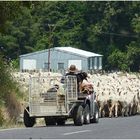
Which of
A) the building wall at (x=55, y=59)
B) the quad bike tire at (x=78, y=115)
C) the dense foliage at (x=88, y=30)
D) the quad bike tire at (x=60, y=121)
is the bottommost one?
the quad bike tire at (x=60, y=121)

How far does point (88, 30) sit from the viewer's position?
112125 millimetres

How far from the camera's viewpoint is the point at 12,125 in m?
24.9

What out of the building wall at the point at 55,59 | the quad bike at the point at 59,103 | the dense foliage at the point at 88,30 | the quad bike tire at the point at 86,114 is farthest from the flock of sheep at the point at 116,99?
the dense foliage at the point at 88,30

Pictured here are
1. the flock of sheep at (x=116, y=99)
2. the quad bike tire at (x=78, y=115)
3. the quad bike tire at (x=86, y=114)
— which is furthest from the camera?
the flock of sheep at (x=116, y=99)

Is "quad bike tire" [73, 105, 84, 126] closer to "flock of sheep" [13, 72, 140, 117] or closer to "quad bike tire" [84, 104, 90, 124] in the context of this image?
"quad bike tire" [84, 104, 90, 124]

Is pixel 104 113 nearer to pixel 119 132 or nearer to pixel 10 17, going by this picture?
pixel 10 17

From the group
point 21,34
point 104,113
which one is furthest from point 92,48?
point 104,113

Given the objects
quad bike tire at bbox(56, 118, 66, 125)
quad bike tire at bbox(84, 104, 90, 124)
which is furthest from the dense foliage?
quad bike tire at bbox(84, 104, 90, 124)

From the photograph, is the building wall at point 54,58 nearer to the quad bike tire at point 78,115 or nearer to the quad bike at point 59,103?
the quad bike at point 59,103

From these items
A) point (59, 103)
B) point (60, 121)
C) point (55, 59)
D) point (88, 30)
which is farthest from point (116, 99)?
point (88, 30)

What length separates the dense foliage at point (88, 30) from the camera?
344ft

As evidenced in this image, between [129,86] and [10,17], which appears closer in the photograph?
[10,17]

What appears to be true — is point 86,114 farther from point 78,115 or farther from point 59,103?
point 59,103

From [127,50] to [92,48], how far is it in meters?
7.32
